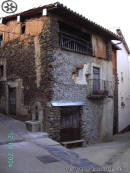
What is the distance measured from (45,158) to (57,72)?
17.1 ft

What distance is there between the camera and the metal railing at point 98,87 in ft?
39.6

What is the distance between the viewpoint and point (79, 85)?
1159 cm

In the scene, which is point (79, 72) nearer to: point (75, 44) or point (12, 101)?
point (75, 44)

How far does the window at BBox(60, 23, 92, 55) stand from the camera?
11.3 metres

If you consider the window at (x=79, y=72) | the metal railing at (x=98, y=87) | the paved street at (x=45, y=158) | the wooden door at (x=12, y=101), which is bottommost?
the paved street at (x=45, y=158)

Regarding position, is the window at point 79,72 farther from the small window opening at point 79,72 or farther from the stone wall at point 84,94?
the stone wall at point 84,94

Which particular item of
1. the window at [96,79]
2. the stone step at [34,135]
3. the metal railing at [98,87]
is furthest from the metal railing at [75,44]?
the stone step at [34,135]

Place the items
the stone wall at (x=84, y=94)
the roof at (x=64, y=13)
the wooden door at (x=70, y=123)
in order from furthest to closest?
the wooden door at (x=70, y=123), the stone wall at (x=84, y=94), the roof at (x=64, y=13)

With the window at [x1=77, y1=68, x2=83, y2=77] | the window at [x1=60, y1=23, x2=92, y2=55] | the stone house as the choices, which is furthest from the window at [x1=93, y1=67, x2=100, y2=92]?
the window at [x1=60, y1=23, x2=92, y2=55]

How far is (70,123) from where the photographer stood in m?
11.1

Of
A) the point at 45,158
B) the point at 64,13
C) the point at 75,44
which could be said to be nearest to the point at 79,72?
the point at 75,44

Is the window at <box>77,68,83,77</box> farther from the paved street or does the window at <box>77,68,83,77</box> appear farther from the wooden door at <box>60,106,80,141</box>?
the paved street

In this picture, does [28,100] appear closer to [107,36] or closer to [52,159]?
[52,159]

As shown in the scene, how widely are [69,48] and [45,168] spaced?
7324 mm
